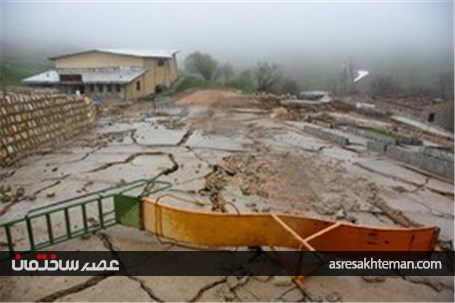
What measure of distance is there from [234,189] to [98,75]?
25.4 meters

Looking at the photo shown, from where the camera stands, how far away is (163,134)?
11758 mm

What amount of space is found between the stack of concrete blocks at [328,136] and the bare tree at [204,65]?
36.3 meters

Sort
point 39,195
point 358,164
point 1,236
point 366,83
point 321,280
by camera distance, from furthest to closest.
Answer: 1. point 366,83
2. point 358,164
3. point 39,195
4. point 1,236
5. point 321,280

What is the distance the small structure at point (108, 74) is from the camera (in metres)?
26.9

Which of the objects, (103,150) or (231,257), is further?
(103,150)

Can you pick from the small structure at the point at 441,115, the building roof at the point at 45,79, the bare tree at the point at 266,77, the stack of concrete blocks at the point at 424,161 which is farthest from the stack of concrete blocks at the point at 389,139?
the bare tree at the point at 266,77

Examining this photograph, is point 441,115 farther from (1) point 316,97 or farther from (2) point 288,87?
(2) point 288,87

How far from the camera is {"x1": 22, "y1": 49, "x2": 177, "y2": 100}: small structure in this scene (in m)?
26.9

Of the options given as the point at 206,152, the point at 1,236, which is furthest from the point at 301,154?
the point at 1,236

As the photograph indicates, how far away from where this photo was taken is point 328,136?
454 inches

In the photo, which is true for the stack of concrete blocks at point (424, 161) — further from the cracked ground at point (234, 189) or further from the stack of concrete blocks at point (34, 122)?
the stack of concrete blocks at point (34, 122)

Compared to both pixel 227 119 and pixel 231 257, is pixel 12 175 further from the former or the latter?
pixel 227 119

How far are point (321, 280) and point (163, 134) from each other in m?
8.76

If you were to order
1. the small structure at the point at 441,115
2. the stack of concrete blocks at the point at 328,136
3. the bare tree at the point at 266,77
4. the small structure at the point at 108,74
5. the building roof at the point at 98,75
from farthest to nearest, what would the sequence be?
the bare tree at the point at 266,77 → the small structure at the point at 441,115 → the building roof at the point at 98,75 → the small structure at the point at 108,74 → the stack of concrete blocks at the point at 328,136
